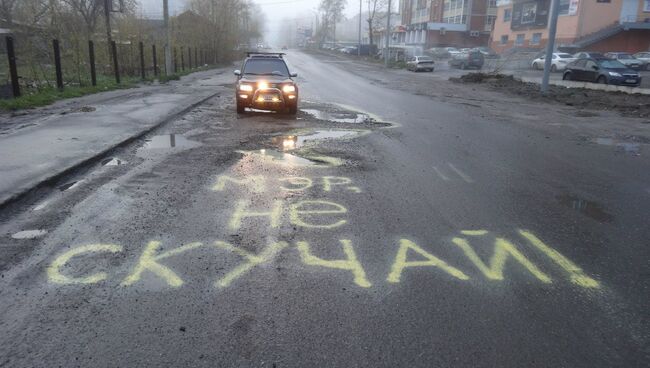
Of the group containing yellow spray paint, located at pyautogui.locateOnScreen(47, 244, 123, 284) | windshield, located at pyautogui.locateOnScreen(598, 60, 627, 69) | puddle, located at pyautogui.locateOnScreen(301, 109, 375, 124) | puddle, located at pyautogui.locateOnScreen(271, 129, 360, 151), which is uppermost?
windshield, located at pyautogui.locateOnScreen(598, 60, 627, 69)

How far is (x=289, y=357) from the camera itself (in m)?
2.76

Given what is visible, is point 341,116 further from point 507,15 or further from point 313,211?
point 507,15

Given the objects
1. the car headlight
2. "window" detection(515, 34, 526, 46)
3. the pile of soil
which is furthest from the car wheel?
"window" detection(515, 34, 526, 46)

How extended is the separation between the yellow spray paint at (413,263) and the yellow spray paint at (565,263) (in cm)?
88

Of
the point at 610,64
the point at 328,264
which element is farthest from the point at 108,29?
the point at 610,64

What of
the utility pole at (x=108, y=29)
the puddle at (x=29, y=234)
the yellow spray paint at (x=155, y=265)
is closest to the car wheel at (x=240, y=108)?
the puddle at (x=29, y=234)

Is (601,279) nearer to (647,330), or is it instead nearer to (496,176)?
(647,330)

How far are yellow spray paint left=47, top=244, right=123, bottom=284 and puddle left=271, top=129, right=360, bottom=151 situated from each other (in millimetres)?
4788

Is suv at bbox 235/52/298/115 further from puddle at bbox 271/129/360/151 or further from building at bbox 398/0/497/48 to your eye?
building at bbox 398/0/497/48

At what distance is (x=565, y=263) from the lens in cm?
414

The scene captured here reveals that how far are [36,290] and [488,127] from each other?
10.8 metres

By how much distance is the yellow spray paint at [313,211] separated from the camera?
491 cm

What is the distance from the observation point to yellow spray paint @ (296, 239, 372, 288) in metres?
3.74

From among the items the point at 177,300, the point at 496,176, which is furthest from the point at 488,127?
the point at 177,300
